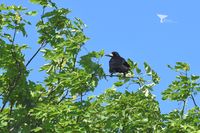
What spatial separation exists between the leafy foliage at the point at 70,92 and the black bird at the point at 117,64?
1.22ft

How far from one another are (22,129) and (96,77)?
2.73 meters

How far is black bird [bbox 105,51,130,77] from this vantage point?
67.4 ft

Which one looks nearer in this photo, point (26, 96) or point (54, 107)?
point (54, 107)

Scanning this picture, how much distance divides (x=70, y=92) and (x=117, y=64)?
9.34 ft

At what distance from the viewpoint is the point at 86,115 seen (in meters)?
17.5

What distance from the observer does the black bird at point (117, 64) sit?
67.4 feet

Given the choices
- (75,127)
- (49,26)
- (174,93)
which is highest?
(49,26)

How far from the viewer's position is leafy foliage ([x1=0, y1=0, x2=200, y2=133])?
17.9 metres

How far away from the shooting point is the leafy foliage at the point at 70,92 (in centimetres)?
1792

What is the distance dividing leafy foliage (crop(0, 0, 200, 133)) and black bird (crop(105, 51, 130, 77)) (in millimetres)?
371

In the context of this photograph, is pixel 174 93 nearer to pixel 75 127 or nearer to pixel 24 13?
pixel 75 127

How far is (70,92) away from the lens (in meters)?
18.8

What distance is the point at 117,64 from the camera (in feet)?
69.2

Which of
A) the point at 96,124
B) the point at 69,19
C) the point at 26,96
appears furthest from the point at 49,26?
the point at 96,124
